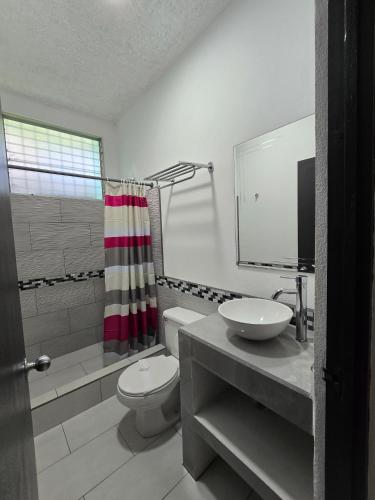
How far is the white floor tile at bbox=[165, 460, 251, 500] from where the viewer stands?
Answer: 3.79ft

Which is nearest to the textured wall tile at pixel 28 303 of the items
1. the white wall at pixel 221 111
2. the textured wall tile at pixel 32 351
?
the textured wall tile at pixel 32 351

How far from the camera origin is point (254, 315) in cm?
131

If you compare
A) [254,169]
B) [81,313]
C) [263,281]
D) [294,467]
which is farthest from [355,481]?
[81,313]

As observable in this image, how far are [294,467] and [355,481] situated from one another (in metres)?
0.70

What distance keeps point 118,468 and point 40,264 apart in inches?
70.8

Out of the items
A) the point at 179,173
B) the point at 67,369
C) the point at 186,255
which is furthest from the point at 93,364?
the point at 179,173

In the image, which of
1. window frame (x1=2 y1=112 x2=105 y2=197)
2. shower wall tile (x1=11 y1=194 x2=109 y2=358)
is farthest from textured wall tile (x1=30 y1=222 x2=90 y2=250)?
window frame (x1=2 y1=112 x2=105 y2=197)

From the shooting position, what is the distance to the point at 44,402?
1566mm

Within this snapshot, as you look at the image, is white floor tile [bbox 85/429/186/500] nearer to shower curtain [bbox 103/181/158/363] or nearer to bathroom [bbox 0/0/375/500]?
bathroom [bbox 0/0/375/500]

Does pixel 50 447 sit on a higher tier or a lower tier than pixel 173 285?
lower

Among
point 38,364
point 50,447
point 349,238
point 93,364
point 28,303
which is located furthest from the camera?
point 93,364

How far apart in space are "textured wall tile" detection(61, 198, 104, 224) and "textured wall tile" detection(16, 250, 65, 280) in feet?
1.30

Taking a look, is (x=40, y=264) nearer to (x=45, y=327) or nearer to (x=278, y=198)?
(x=45, y=327)

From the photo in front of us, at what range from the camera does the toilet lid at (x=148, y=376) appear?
1.41 metres
